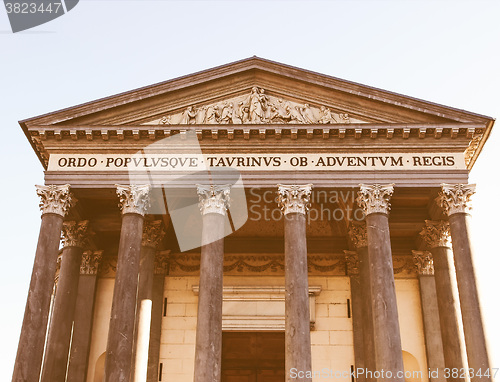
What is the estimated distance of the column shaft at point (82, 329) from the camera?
25.5 m

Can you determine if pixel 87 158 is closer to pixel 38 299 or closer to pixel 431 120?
pixel 38 299

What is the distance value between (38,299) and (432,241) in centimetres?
1542

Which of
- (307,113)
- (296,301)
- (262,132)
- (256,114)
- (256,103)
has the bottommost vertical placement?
(296,301)

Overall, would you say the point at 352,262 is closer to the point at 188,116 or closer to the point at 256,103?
the point at 256,103

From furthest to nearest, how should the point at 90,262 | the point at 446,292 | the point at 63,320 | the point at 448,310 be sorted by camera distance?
Result: the point at 90,262 → the point at 63,320 → the point at 446,292 → the point at 448,310

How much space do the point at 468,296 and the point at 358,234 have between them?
19.6ft

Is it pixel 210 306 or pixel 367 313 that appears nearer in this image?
pixel 210 306

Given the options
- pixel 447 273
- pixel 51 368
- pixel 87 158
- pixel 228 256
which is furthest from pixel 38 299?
pixel 447 273

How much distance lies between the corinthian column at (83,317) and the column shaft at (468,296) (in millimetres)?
15132

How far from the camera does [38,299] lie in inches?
843

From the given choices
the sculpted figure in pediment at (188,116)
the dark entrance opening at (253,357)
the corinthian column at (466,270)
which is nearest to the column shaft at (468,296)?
the corinthian column at (466,270)

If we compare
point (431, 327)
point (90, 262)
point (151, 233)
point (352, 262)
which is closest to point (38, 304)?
point (151, 233)

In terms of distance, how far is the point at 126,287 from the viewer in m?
21.8

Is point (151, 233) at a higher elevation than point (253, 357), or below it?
higher
